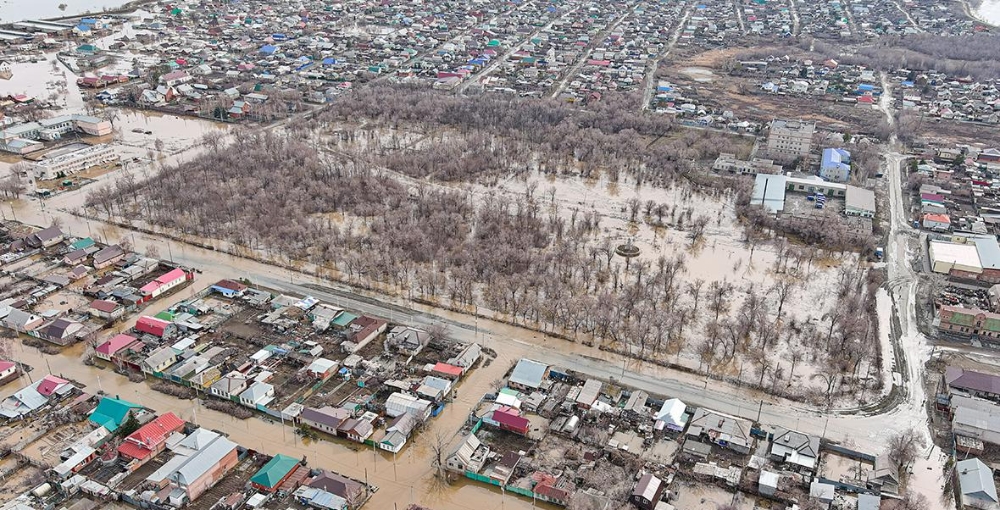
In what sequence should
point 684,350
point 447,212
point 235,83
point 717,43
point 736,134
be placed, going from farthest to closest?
point 717,43 < point 235,83 < point 736,134 < point 447,212 < point 684,350

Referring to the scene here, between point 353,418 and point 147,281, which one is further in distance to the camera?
point 147,281

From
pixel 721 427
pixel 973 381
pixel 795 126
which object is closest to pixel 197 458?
pixel 721 427

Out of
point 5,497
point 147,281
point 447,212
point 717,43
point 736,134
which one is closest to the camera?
point 5,497

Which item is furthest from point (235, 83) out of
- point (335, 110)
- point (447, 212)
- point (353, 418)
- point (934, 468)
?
point (934, 468)

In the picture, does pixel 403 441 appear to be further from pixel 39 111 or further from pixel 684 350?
pixel 39 111

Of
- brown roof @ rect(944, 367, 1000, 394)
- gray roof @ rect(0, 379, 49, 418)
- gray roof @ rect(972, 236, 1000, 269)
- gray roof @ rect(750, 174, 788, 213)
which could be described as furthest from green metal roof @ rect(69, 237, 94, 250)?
gray roof @ rect(972, 236, 1000, 269)

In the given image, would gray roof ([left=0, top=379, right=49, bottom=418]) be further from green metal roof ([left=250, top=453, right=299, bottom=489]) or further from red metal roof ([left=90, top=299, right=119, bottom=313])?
green metal roof ([left=250, top=453, right=299, bottom=489])

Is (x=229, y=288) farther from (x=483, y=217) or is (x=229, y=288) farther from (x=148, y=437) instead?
(x=483, y=217)

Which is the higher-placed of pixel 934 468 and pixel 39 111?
pixel 39 111

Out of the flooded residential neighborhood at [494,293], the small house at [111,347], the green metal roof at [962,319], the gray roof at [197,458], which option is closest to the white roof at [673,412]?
the flooded residential neighborhood at [494,293]
